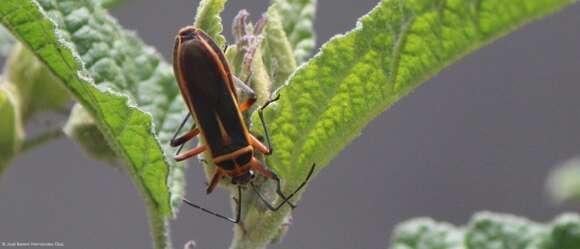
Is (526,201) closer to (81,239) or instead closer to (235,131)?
(81,239)

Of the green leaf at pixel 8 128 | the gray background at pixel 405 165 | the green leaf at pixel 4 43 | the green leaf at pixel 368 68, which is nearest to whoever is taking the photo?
the green leaf at pixel 368 68

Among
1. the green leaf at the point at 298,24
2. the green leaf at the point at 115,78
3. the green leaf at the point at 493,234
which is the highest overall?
the green leaf at the point at 493,234

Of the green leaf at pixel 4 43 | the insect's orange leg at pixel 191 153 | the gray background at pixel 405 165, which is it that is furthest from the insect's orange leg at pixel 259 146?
the gray background at pixel 405 165

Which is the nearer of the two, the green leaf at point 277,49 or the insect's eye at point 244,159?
the green leaf at point 277,49

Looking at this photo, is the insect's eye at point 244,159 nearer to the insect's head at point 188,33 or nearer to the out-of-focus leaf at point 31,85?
the insect's head at point 188,33

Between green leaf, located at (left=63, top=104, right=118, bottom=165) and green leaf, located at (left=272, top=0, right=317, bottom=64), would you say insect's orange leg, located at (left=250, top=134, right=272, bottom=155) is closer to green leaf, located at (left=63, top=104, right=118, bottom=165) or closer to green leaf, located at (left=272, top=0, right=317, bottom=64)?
green leaf, located at (left=272, top=0, right=317, bottom=64)

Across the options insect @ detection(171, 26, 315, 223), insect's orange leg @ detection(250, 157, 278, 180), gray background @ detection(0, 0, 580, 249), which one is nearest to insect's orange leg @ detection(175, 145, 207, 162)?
insect @ detection(171, 26, 315, 223)
